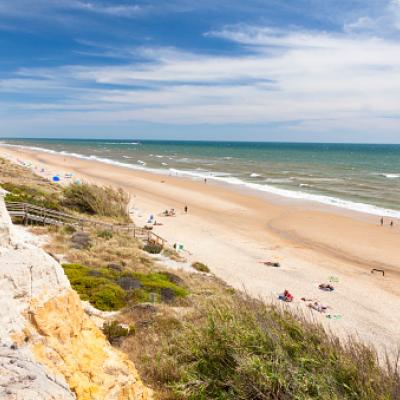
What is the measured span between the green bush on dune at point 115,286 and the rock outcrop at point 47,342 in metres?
4.11

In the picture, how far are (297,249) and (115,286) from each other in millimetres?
14458

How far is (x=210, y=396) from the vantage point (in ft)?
18.2

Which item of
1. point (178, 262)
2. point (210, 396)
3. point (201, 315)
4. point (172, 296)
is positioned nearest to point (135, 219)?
point (178, 262)

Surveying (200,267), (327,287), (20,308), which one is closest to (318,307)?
(327,287)

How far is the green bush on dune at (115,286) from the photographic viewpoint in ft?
31.4

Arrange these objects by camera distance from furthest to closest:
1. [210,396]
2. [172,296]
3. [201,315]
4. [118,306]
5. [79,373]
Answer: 1. [172,296]
2. [118,306]
3. [201,315]
4. [210,396]
5. [79,373]

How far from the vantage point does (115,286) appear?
10219 millimetres

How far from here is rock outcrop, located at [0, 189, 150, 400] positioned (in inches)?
137

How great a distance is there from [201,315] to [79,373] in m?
4.32

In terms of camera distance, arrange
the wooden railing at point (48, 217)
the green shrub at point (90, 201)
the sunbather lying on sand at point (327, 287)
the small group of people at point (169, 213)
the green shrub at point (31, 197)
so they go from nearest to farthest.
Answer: the sunbather lying on sand at point (327, 287) → the wooden railing at point (48, 217) → the green shrub at point (31, 197) → the green shrub at point (90, 201) → the small group of people at point (169, 213)

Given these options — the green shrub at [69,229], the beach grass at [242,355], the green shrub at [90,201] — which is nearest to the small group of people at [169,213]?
the green shrub at [90,201]

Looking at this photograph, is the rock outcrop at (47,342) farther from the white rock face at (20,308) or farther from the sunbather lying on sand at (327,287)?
the sunbather lying on sand at (327,287)

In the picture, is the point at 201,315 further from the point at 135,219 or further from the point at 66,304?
the point at 135,219

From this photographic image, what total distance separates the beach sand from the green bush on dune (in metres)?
3.31
